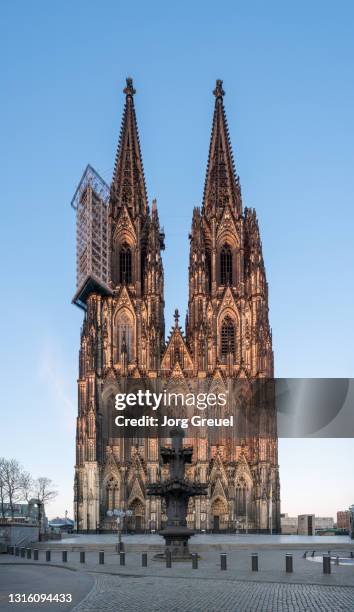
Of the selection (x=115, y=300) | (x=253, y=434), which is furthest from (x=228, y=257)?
(x=253, y=434)

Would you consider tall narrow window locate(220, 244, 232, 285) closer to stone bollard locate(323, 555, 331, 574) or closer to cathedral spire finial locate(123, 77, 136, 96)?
cathedral spire finial locate(123, 77, 136, 96)

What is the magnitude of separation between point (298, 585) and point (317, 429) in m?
41.1

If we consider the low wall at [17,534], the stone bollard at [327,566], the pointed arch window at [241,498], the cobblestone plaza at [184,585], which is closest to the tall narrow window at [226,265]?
the pointed arch window at [241,498]

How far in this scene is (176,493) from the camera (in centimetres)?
4066

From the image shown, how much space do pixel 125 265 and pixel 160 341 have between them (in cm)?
908

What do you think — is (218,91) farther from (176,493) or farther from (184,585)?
(184,585)

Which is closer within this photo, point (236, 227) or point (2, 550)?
point (2, 550)

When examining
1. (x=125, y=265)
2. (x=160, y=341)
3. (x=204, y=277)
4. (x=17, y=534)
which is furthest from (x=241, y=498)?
(x=17, y=534)

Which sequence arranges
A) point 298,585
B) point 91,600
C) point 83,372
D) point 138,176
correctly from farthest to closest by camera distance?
point 138,176, point 83,372, point 298,585, point 91,600

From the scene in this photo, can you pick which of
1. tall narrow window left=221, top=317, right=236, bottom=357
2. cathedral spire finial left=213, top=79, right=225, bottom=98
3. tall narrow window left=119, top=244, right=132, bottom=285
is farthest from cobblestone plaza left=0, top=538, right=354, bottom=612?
cathedral spire finial left=213, top=79, right=225, bottom=98

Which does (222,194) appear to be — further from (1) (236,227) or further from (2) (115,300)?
(2) (115,300)

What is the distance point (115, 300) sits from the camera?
88688 millimetres

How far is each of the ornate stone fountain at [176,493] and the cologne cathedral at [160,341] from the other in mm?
38155

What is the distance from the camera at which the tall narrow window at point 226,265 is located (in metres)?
91.1
